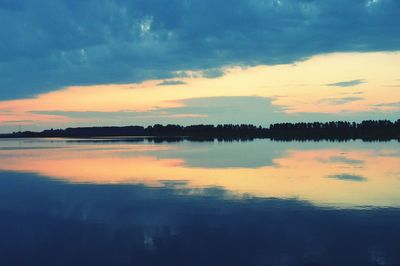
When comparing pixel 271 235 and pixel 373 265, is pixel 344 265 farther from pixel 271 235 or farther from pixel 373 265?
pixel 271 235

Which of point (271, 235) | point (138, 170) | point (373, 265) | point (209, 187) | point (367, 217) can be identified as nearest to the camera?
point (373, 265)

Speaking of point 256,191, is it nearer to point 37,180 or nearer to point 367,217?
point 367,217

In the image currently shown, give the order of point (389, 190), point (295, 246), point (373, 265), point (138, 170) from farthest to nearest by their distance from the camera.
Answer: point (138, 170) < point (389, 190) < point (295, 246) < point (373, 265)

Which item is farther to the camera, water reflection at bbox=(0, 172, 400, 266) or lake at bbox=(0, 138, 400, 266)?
lake at bbox=(0, 138, 400, 266)

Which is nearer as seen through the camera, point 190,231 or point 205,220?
point 190,231

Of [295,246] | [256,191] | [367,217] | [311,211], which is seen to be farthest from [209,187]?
[295,246]

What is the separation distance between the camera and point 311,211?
20.1 m

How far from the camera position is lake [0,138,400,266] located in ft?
45.5

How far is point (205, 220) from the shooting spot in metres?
18.6

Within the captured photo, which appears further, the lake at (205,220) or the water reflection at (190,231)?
the lake at (205,220)

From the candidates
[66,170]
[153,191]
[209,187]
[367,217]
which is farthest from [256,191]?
[66,170]

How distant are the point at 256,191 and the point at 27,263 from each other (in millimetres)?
15120

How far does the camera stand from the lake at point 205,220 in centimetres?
1388

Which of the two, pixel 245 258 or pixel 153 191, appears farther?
pixel 153 191
